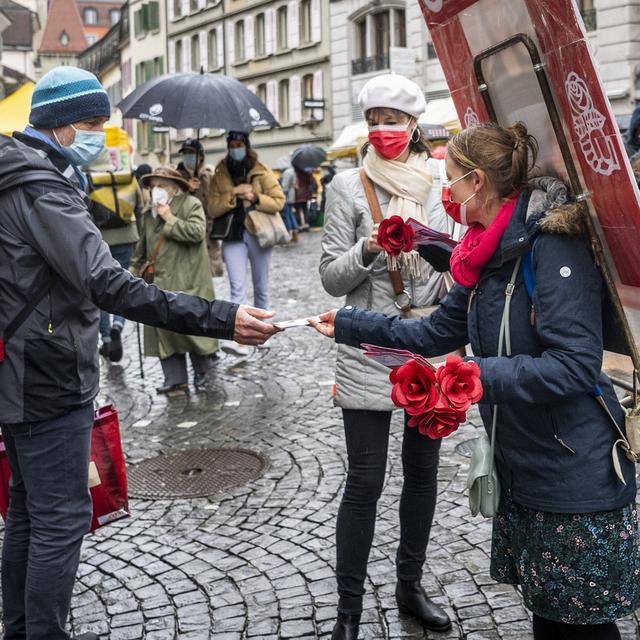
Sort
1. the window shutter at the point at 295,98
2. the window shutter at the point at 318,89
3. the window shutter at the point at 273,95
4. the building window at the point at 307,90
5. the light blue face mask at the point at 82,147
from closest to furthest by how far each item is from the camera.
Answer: the light blue face mask at the point at 82,147 → the window shutter at the point at 318,89 → the building window at the point at 307,90 → the window shutter at the point at 295,98 → the window shutter at the point at 273,95

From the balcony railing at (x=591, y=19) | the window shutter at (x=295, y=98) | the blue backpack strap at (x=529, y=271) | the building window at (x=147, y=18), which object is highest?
the building window at (x=147, y=18)

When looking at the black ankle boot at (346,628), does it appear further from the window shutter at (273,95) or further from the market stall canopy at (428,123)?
the window shutter at (273,95)

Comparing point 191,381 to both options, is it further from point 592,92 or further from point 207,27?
point 207,27

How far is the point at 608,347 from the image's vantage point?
8.51 ft

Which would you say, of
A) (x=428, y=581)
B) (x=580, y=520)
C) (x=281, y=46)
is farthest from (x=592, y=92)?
(x=281, y=46)

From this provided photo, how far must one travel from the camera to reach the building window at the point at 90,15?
120 metres

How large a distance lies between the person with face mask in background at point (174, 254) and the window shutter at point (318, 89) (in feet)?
108

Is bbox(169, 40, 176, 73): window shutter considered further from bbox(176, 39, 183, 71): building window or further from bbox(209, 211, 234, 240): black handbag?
bbox(209, 211, 234, 240): black handbag


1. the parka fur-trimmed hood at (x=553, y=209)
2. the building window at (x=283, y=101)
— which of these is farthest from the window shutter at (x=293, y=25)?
the parka fur-trimmed hood at (x=553, y=209)

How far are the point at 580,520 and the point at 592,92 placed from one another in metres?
1.14

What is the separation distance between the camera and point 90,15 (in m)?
120

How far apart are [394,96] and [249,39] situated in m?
44.2

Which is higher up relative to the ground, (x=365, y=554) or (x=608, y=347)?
(x=608, y=347)

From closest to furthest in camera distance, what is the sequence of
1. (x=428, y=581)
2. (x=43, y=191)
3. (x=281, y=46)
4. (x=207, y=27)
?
(x=43, y=191) < (x=428, y=581) < (x=281, y=46) < (x=207, y=27)
